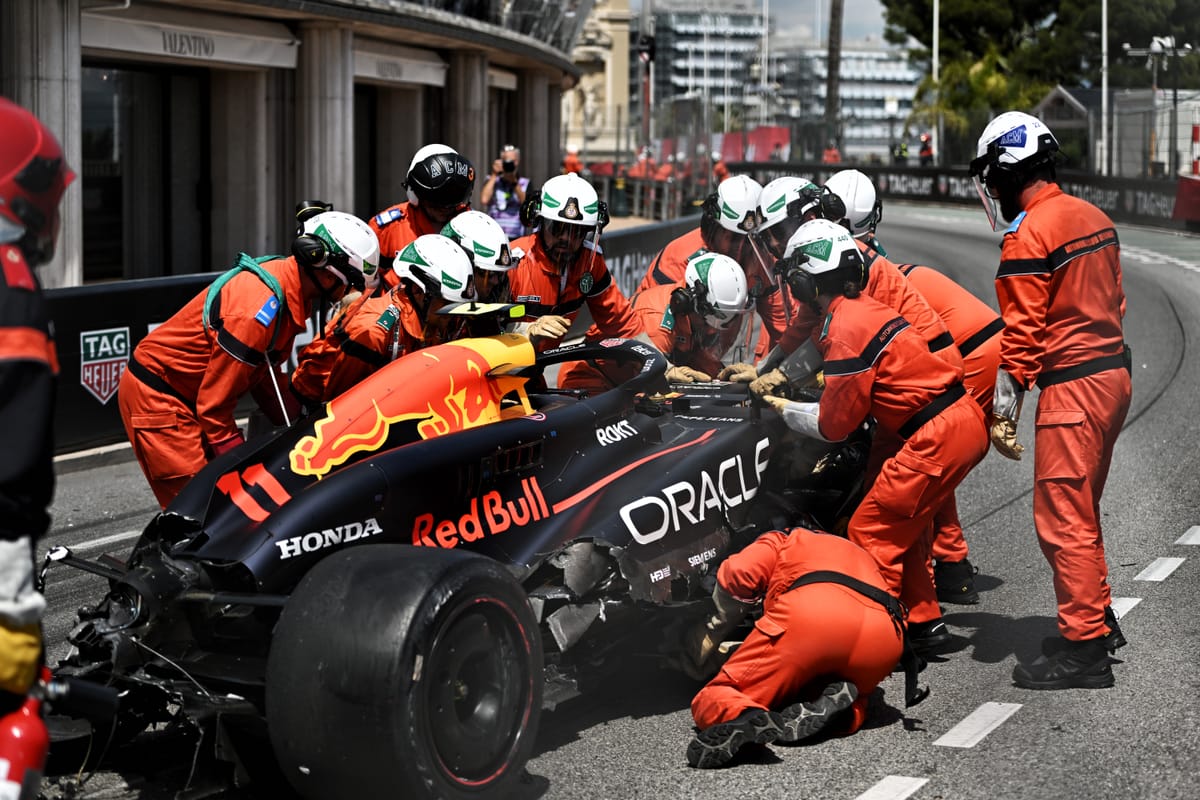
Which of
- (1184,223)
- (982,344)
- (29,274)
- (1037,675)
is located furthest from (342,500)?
(1184,223)

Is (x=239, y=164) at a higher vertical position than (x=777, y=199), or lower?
higher

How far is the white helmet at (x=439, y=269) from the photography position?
614 cm

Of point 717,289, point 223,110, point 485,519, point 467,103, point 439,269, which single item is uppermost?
point 467,103

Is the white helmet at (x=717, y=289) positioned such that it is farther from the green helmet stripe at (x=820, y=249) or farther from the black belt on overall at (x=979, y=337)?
the green helmet stripe at (x=820, y=249)

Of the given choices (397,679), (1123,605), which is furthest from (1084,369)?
(397,679)

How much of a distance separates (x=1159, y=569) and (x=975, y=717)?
2546mm

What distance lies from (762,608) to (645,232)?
542 inches

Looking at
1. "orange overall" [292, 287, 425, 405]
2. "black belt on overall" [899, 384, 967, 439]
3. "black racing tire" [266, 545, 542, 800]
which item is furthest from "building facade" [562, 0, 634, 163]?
"black racing tire" [266, 545, 542, 800]

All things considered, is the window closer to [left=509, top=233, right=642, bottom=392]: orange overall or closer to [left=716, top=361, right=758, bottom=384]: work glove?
[left=509, top=233, right=642, bottom=392]: orange overall

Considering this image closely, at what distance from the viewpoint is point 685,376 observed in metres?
7.29

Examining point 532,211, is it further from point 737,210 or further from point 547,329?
point 547,329

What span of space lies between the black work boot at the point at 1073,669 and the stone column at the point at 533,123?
27352 millimetres

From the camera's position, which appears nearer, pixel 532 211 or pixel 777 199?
pixel 777 199

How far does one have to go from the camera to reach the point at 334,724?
428 cm
